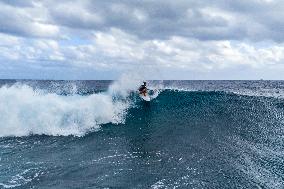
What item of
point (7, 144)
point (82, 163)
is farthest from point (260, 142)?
point (7, 144)

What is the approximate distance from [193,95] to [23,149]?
85.3ft

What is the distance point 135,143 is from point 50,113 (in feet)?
32.6

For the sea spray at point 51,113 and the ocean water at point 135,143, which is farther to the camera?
the sea spray at point 51,113

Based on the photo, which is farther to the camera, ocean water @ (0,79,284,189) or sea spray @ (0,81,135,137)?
sea spray @ (0,81,135,137)

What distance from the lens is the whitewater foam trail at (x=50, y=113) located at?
2661cm

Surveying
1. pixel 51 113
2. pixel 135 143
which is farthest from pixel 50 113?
pixel 135 143

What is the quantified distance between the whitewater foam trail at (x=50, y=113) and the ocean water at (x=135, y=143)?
81 mm

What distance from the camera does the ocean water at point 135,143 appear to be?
15562mm

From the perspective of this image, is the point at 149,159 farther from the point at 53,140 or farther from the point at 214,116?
the point at 214,116

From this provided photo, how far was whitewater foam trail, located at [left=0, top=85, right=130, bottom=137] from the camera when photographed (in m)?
26.6

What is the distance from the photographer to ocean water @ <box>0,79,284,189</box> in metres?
15.6

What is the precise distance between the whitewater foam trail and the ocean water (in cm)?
8

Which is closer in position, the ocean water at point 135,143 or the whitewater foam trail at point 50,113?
the ocean water at point 135,143

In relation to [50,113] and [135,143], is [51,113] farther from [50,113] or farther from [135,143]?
[135,143]
